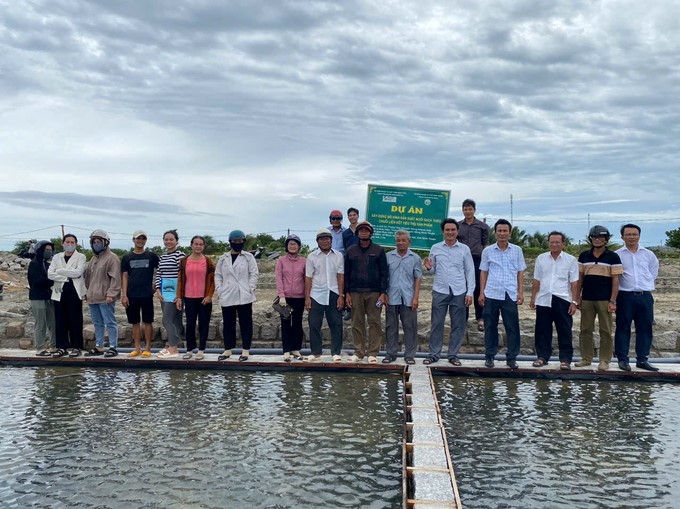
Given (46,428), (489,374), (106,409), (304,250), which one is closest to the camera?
(46,428)

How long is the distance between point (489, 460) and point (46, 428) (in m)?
3.56

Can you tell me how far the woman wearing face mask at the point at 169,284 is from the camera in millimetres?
8039

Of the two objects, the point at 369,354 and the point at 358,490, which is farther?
the point at 369,354

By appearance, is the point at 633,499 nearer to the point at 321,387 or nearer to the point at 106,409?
the point at 321,387

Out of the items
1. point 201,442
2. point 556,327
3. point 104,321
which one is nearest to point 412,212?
point 556,327

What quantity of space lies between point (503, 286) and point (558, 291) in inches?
24.8

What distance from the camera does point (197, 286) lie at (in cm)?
796

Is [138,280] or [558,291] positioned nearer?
[558,291]

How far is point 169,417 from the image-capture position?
18.0 ft

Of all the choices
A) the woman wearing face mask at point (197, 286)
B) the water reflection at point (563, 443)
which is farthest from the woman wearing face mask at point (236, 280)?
the water reflection at point (563, 443)

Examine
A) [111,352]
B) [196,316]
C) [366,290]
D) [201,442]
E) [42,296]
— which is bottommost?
[201,442]

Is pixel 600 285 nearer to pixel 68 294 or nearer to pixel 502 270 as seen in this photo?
pixel 502 270

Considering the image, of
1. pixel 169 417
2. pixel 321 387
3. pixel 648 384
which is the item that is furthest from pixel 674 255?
pixel 169 417

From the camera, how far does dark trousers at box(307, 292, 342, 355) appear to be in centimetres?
768
